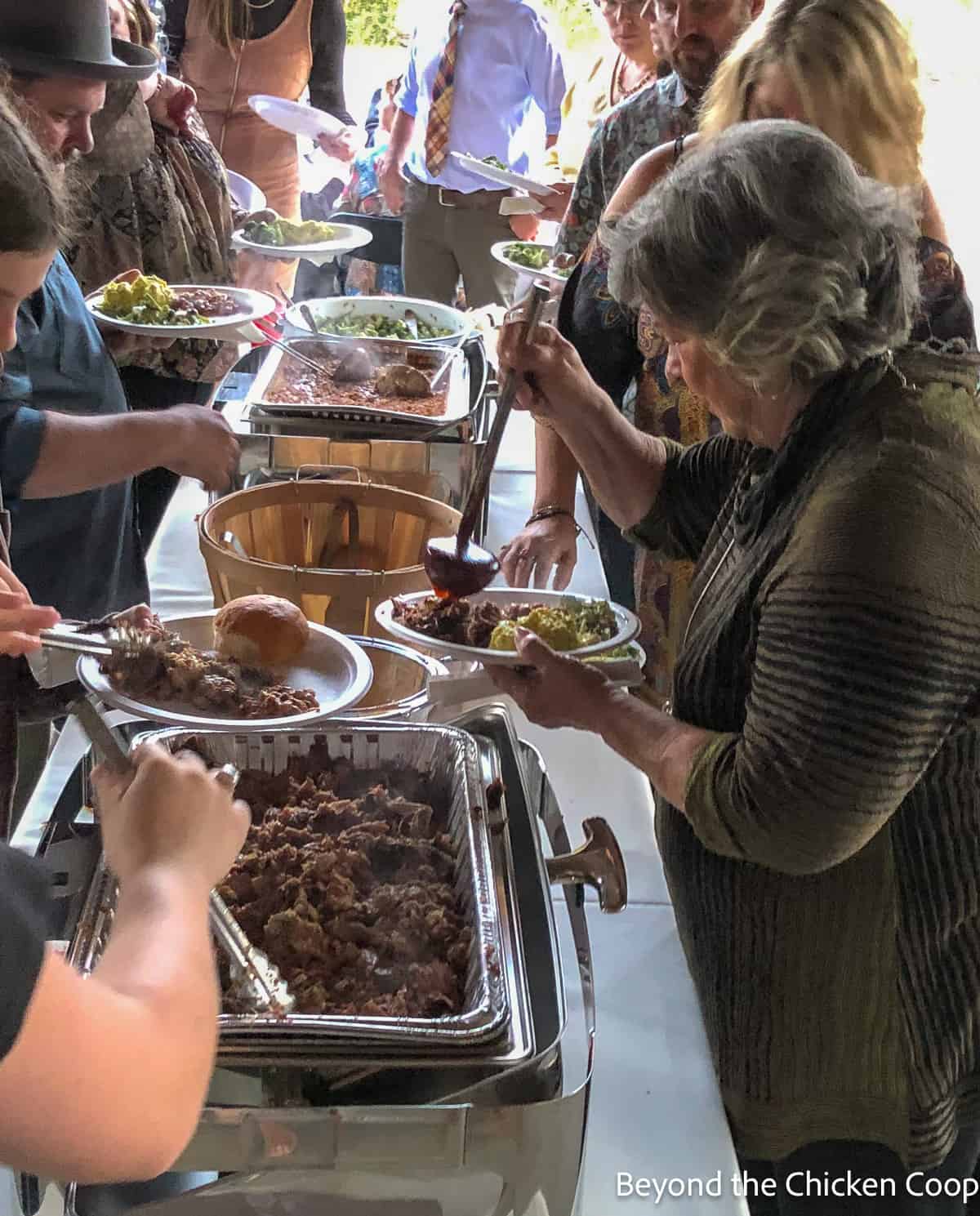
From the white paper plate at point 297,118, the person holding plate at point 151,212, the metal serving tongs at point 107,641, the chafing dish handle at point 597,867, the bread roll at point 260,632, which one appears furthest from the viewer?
the white paper plate at point 297,118

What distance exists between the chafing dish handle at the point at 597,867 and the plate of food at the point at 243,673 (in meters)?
0.28

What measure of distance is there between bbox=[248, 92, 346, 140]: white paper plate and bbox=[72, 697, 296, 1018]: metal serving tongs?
10.2ft

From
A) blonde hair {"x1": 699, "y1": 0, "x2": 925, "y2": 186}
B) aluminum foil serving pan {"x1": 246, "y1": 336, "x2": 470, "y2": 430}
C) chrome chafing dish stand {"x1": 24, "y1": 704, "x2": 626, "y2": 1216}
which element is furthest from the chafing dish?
chrome chafing dish stand {"x1": 24, "y1": 704, "x2": 626, "y2": 1216}

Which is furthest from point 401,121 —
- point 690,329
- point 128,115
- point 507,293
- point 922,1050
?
point 922,1050

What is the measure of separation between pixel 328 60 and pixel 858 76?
123 inches

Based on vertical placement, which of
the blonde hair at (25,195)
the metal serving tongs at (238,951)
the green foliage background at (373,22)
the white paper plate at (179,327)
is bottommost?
the metal serving tongs at (238,951)

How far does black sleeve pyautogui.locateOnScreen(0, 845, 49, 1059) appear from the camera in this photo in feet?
1.56

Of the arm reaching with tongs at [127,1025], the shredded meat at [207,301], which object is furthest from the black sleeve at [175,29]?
the arm reaching with tongs at [127,1025]

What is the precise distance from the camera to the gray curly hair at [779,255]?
89 cm

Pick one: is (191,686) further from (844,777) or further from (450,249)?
(450,249)

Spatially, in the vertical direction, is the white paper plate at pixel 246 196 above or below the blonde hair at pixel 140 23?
below

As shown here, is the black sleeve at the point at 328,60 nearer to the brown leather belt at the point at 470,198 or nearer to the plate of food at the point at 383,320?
the brown leather belt at the point at 470,198

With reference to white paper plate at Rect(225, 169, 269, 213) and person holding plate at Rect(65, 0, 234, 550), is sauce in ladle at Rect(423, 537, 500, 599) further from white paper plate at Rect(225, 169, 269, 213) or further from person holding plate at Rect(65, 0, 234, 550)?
white paper plate at Rect(225, 169, 269, 213)

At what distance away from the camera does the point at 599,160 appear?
7.00 feet
